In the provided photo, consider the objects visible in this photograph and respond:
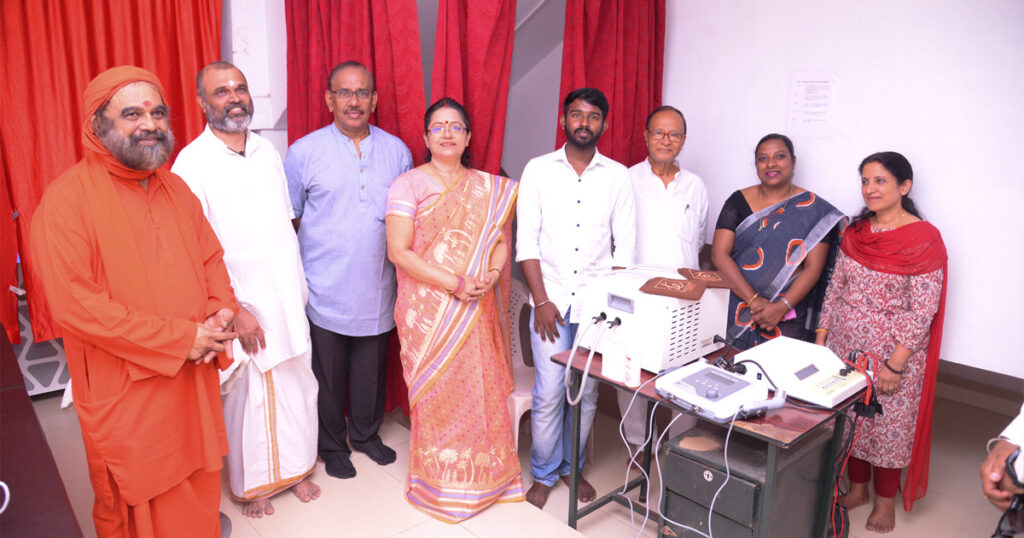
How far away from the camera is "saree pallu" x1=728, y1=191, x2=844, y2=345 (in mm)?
2574

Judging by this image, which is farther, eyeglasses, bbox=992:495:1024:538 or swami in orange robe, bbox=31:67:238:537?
swami in orange robe, bbox=31:67:238:537

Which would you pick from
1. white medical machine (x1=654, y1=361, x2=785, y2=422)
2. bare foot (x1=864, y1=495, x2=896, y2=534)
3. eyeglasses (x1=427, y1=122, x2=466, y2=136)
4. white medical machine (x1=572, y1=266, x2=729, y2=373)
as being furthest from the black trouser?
bare foot (x1=864, y1=495, x2=896, y2=534)

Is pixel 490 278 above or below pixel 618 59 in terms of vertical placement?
below

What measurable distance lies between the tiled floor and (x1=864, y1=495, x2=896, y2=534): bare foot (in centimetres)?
3

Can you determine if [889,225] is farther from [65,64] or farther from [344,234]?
[65,64]

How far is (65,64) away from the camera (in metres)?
2.42

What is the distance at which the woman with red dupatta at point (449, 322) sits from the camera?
2359 millimetres

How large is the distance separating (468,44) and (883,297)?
1909 millimetres

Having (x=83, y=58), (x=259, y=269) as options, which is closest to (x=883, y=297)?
(x=259, y=269)

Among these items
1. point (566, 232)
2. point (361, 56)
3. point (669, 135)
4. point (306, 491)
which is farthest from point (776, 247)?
point (306, 491)

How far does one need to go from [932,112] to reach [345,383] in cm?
267

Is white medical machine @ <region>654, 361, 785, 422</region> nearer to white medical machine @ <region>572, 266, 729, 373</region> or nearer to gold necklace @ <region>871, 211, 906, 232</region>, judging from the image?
white medical machine @ <region>572, 266, 729, 373</region>

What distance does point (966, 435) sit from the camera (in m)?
3.42

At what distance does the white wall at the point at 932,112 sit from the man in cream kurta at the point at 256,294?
2206mm
